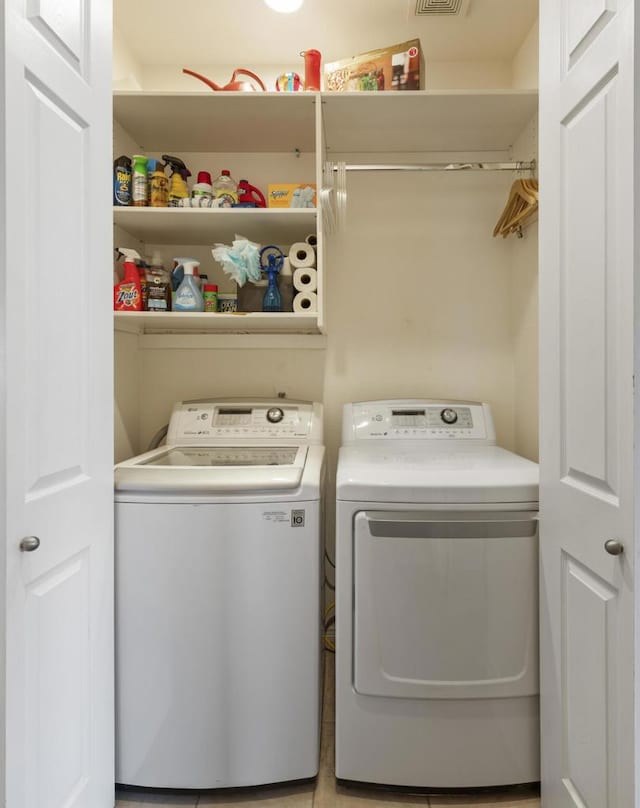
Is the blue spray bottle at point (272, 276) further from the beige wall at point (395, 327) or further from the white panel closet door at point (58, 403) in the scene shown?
the white panel closet door at point (58, 403)

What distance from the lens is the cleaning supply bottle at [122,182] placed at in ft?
5.98

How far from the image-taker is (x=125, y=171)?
A: 183 centimetres

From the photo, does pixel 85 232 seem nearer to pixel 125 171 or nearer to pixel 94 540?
pixel 94 540

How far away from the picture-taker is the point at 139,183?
1840mm

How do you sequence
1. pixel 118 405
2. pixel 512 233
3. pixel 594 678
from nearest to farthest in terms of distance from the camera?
pixel 594 678 → pixel 118 405 → pixel 512 233

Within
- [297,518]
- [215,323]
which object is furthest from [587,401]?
[215,323]

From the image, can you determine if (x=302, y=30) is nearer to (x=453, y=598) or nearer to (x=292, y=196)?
(x=292, y=196)

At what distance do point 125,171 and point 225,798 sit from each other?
6.48 feet

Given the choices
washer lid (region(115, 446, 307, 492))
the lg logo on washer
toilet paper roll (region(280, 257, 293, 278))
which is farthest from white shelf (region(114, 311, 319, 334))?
the lg logo on washer

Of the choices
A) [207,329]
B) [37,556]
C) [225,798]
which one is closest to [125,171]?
[207,329]

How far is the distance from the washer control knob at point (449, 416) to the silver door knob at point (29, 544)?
4.83 feet

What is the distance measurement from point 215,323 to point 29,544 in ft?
4.18

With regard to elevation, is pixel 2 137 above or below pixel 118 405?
above

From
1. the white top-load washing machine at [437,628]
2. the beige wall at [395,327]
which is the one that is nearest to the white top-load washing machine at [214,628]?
the white top-load washing machine at [437,628]
